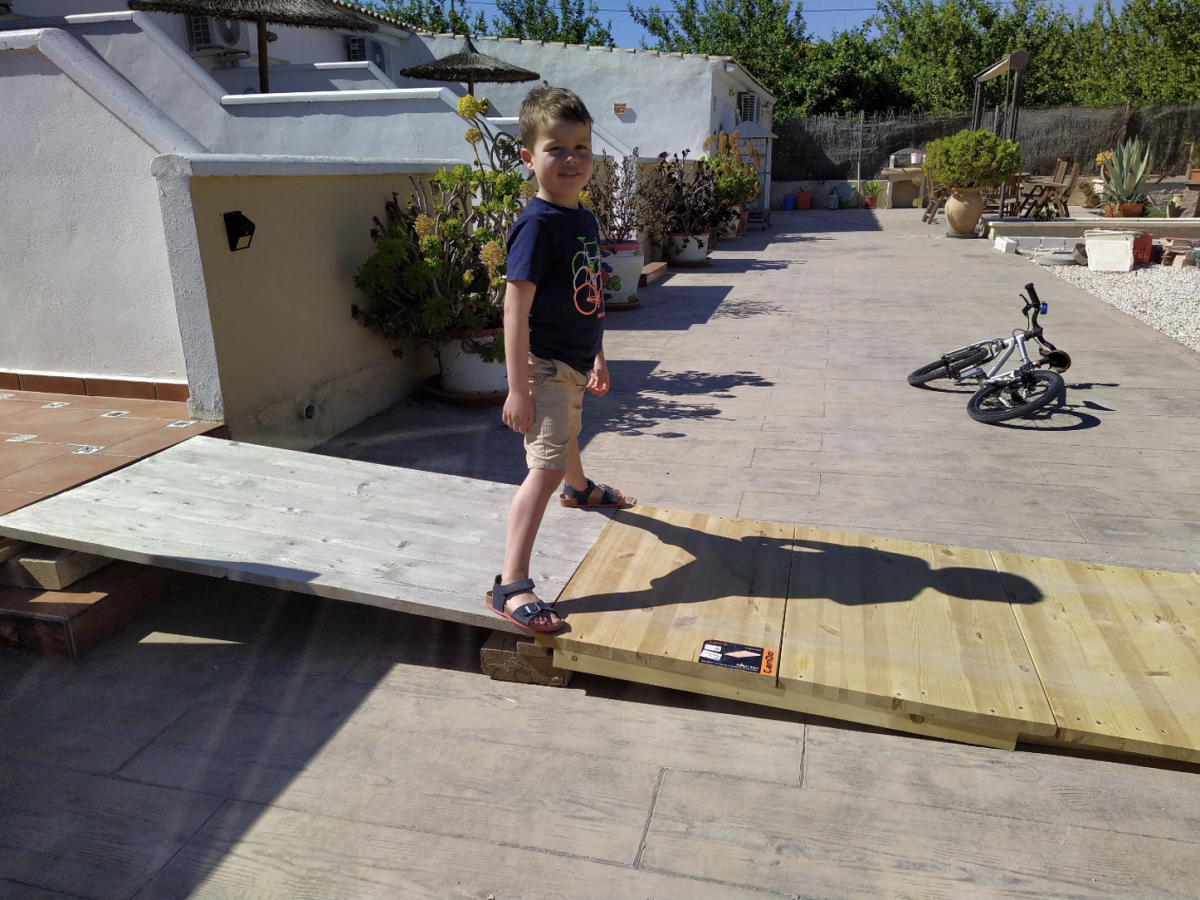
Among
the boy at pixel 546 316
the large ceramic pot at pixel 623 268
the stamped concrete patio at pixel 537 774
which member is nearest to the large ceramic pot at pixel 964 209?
the large ceramic pot at pixel 623 268

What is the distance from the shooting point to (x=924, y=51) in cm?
3422

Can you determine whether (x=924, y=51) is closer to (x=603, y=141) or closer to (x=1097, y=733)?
(x=603, y=141)

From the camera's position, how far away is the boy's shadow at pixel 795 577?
289 centimetres

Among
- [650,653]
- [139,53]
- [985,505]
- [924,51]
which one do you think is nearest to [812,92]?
[924,51]

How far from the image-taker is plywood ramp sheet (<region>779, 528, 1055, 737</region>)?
2.37m

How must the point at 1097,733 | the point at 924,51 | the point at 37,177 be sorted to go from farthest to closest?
the point at 924,51 → the point at 37,177 → the point at 1097,733

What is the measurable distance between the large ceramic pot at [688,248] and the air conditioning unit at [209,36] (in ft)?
22.9

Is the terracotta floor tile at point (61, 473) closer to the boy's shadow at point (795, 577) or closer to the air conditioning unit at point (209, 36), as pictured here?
the boy's shadow at point (795, 577)

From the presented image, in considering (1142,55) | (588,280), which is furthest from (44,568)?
(1142,55)

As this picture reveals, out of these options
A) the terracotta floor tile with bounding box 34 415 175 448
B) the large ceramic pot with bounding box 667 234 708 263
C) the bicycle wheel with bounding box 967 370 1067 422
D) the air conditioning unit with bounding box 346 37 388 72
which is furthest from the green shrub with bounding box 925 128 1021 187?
the terracotta floor tile with bounding box 34 415 175 448

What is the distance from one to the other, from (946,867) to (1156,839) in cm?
52

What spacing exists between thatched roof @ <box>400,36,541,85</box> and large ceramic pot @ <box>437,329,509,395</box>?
22.0 ft

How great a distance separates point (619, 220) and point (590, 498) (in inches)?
316

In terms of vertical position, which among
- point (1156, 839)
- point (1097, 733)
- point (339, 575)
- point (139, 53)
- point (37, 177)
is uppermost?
point (139, 53)
